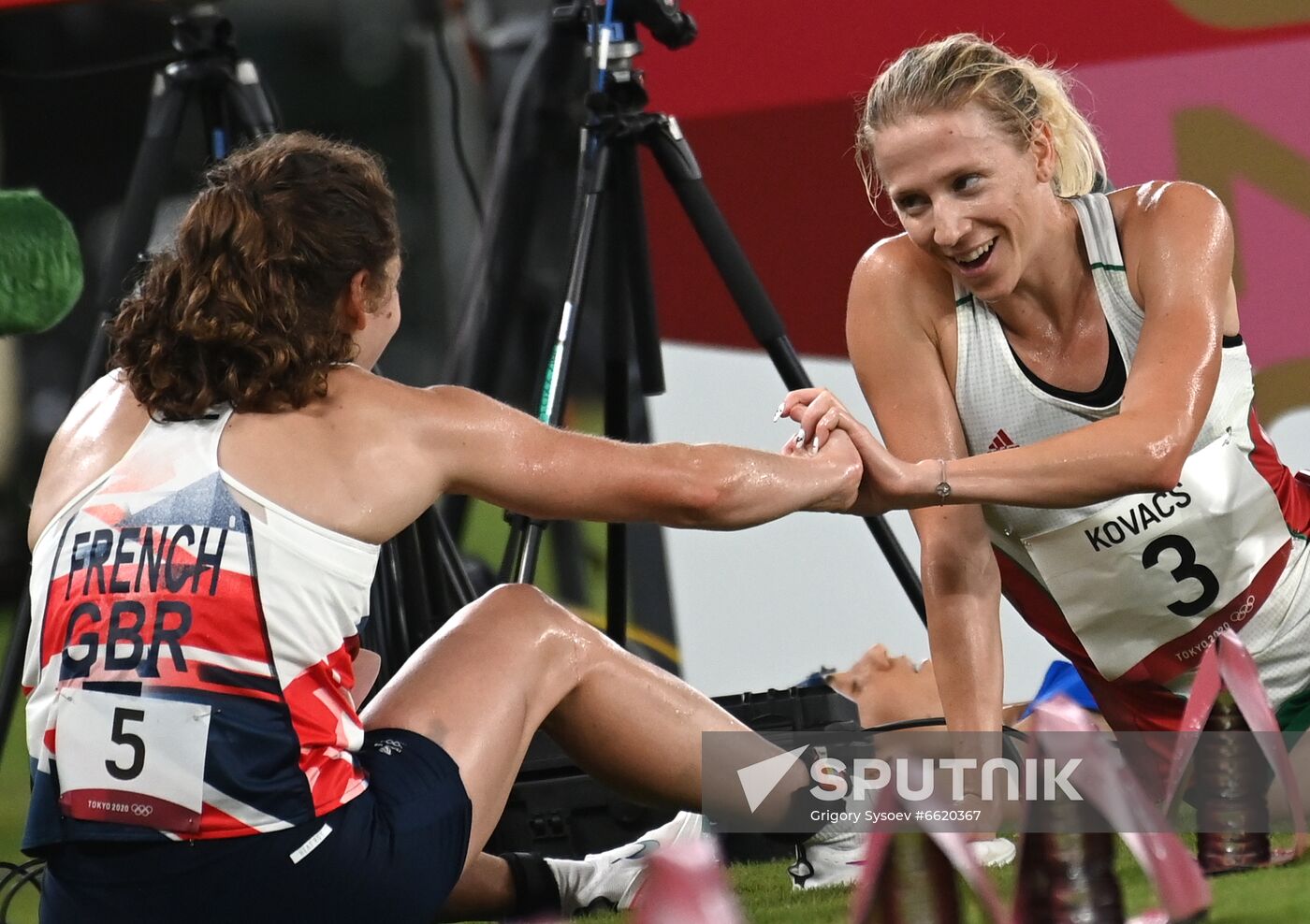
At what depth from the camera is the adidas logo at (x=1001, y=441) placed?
1.80 m

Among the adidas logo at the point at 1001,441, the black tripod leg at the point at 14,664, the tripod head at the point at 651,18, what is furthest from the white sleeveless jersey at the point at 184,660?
the tripod head at the point at 651,18

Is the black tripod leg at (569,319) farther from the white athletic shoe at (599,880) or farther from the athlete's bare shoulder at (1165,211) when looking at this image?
the athlete's bare shoulder at (1165,211)

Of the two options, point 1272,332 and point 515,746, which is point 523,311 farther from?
point 515,746

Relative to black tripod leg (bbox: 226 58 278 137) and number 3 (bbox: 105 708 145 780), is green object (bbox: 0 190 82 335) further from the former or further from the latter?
number 3 (bbox: 105 708 145 780)

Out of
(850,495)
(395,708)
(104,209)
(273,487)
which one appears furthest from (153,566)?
(104,209)

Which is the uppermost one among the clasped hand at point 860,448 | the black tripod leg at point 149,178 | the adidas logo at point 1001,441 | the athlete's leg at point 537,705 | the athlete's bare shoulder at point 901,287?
the black tripod leg at point 149,178

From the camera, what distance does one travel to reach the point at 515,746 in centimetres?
144

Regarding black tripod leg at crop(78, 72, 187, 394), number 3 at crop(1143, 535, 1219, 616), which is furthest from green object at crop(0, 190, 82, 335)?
number 3 at crop(1143, 535, 1219, 616)

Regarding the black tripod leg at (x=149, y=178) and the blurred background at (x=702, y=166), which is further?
the blurred background at (x=702, y=166)

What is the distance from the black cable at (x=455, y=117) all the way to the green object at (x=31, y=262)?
1.00 m

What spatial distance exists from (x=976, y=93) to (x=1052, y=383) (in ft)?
1.12

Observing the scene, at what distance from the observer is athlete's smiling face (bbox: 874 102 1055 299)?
165 cm

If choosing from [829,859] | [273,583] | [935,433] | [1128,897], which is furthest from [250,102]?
[1128,897]

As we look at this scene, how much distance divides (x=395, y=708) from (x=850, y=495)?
20.1 inches
